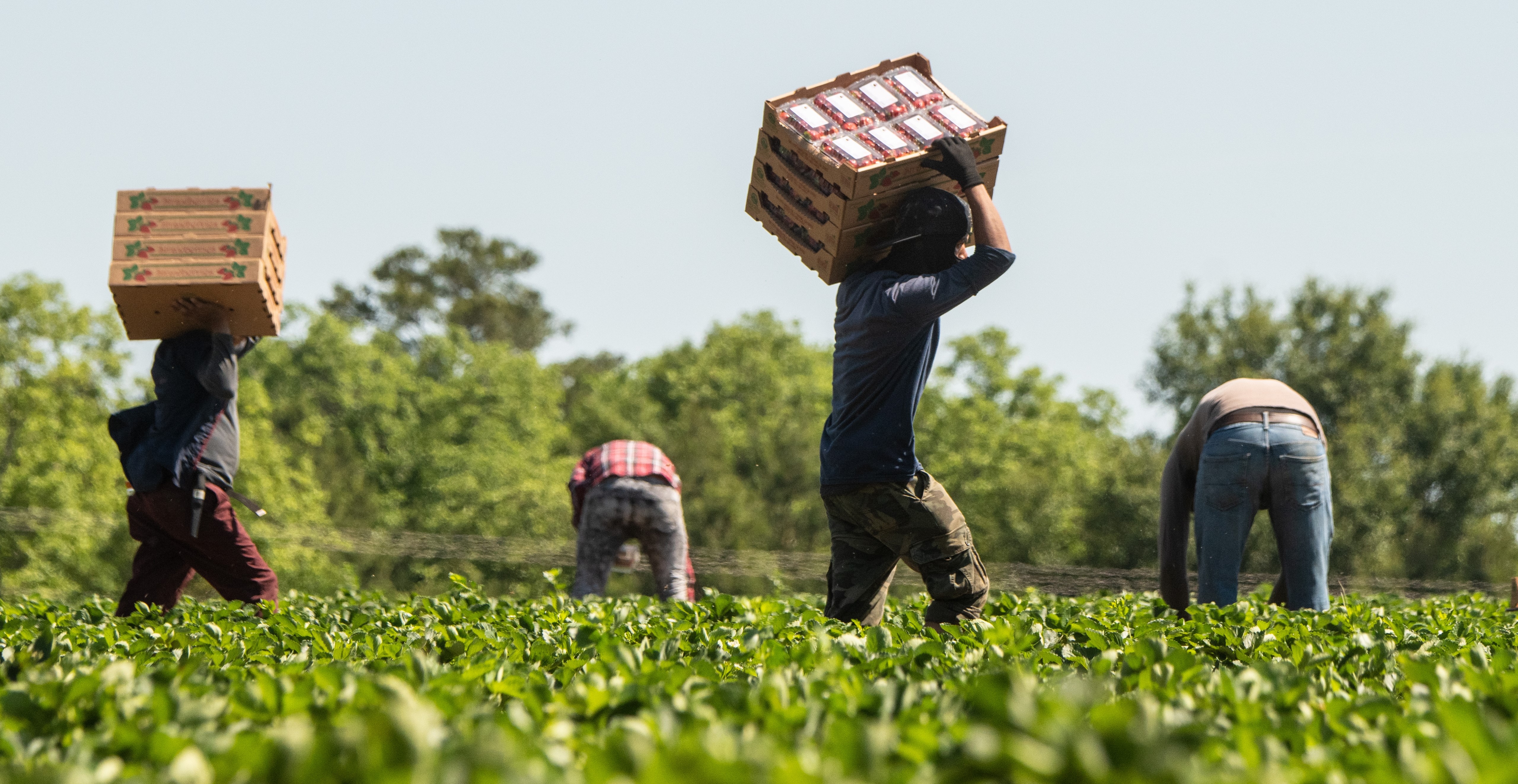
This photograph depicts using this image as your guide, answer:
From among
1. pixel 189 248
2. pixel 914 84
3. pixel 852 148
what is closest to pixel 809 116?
pixel 852 148

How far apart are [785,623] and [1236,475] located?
3076mm

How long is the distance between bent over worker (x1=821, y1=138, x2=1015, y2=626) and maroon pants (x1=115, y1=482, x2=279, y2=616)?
3.30 metres

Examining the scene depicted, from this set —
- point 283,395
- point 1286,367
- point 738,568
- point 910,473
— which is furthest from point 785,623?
point 283,395

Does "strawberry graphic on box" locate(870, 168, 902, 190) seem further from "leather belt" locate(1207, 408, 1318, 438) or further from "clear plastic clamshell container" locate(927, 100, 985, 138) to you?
"leather belt" locate(1207, 408, 1318, 438)

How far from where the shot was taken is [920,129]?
17.6 ft

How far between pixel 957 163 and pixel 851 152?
41 cm

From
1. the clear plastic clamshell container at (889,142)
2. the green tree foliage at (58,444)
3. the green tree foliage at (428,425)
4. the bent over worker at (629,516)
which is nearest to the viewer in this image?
the clear plastic clamshell container at (889,142)

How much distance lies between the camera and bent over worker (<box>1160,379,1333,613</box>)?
6387mm

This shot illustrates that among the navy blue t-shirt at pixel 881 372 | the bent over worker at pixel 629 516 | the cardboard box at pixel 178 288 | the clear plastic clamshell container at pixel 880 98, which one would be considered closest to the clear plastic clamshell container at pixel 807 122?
the clear plastic clamshell container at pixel 880 98

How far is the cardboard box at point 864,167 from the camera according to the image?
16.7 feet

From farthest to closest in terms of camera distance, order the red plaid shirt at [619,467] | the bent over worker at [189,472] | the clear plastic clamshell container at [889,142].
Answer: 1. the red plaid shirt at [619,467]
2. the bent over worker at [189,472]
3. the clear plastic clamshell container at [889,142]

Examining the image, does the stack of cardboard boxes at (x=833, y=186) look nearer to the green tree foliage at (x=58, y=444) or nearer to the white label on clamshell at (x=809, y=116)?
the white label on clamshell at (x=809, y=116)

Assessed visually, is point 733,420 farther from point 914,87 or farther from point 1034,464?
point 914,87

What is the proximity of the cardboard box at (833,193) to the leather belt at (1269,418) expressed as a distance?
2011 mm
